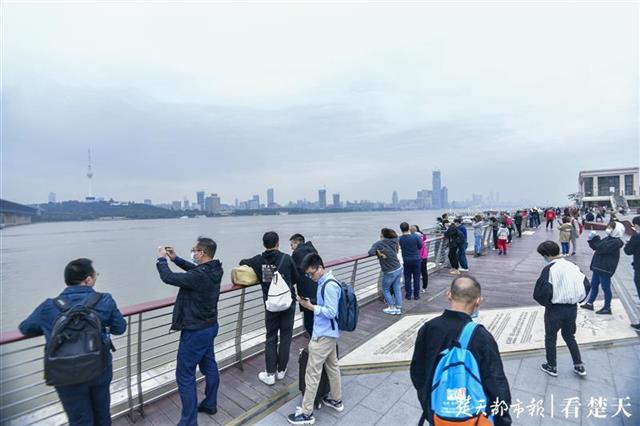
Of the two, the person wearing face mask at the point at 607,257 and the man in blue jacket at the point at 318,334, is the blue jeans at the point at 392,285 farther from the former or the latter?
the person wearing face mask at the point at 607,257

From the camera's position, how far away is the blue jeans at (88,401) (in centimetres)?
226

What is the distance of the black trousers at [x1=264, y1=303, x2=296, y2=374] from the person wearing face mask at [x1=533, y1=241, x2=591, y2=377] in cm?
276

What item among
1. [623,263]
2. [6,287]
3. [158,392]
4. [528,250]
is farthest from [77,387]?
[6,287]

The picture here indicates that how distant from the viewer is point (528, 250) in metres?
12.9

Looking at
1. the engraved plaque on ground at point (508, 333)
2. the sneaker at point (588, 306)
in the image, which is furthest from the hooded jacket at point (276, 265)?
the sneaker at point (588, 306)

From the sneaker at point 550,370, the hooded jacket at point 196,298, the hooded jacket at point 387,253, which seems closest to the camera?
the hooded jacket at point 196,298

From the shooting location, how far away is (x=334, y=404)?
10.6 ft

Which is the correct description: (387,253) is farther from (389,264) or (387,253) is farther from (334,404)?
(334,404)

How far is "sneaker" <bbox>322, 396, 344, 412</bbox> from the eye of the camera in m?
3.21

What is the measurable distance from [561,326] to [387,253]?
2.82 meters

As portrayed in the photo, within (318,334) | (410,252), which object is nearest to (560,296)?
(318,334)

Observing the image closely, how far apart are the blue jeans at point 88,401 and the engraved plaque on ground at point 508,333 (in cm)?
262

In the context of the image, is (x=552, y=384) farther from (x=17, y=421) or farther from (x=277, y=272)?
(x=17, y=421)

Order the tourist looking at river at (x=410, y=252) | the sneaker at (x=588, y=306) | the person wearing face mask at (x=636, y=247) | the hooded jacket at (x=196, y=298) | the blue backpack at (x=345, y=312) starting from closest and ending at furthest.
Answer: the hooded jacket at (x=196, y=298) → the blue backpack at (x=345, y=312) → the person wearing face mask at (x=636, y=247) → the sneaker at (x=588, y=306) → the tourist looking at river at (x=410, y=252)
